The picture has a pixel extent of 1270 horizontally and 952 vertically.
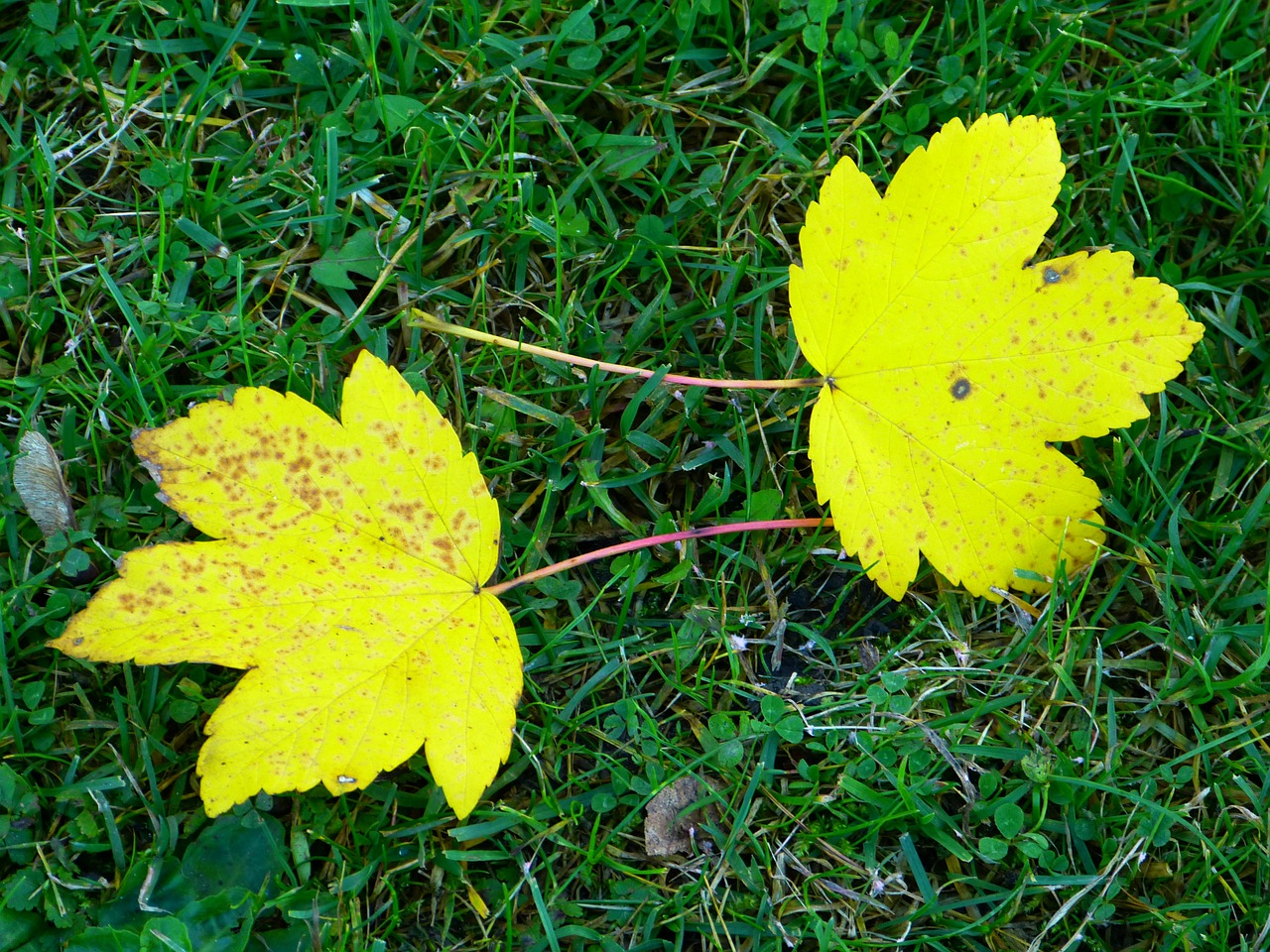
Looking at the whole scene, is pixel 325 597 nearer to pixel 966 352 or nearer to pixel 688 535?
pixel 688 535

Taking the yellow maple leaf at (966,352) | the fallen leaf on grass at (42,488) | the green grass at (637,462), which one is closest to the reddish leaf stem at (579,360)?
the green grass at (637,462)

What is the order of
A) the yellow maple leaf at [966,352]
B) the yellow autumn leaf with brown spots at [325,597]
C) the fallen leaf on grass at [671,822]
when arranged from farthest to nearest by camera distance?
the fallen leaf on grass at [671,822] → the yellow maple leaf at [966,352] → the yellow autumn leaf with brown spots at [325,597]

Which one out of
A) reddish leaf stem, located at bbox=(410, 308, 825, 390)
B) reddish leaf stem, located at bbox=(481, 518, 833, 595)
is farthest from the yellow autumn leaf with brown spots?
reddish leaf stem, located at bbox=(410, 308, 825, 390)

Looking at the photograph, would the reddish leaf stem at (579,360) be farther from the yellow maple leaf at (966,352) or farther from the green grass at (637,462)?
the yellow maple leaf at (966,352)

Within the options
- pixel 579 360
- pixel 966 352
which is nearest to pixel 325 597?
pixel 579 360

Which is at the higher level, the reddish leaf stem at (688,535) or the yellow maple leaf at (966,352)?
the yellow maple leaf at (966,352)
